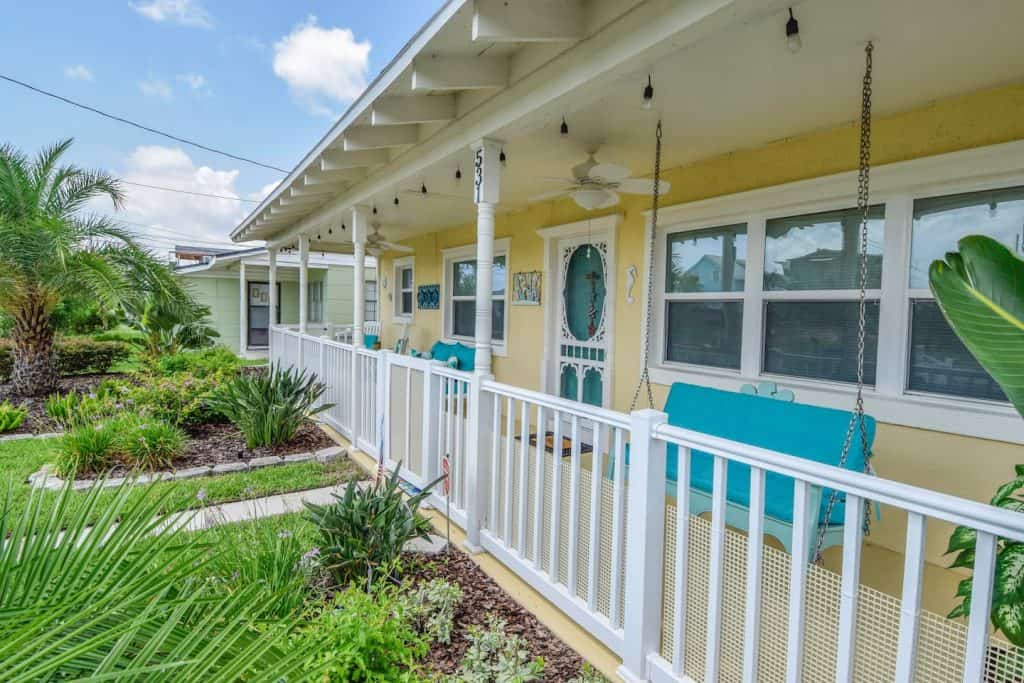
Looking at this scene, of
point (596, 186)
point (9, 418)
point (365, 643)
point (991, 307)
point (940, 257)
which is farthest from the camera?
point (9, 418)

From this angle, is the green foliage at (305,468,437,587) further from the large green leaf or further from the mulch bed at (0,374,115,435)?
the mulch bed at (0,374,115,435)

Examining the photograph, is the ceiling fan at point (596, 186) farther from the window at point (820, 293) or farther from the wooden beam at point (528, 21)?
the wooden beam at point (528, 21)

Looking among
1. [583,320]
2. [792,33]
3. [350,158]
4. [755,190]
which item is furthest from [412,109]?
[583,320]

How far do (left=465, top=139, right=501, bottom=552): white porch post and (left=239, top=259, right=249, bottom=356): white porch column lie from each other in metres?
12.0

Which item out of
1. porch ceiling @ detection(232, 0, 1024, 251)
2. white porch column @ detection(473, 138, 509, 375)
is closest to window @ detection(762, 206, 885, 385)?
porch ceiling @ detection(232, 0, 1024, 251)

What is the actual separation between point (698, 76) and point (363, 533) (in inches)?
111

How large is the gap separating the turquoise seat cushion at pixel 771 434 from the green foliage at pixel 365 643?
58.5 inches

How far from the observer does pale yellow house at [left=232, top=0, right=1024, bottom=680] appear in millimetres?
2121

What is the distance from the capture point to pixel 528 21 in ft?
7.79

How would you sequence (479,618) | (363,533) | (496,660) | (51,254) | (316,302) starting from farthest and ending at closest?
1. (316,302)
2. (51,254)
3. (363,533)
4. (479,618)
5. (496,660)

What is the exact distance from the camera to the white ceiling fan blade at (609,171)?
337 cm

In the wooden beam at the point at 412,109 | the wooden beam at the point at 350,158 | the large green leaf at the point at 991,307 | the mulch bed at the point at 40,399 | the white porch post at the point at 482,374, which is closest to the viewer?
the large green leaf at the point at 991,307

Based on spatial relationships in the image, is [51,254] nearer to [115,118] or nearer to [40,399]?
[40,399]

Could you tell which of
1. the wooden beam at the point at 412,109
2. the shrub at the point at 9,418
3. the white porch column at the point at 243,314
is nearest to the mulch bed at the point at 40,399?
the shrub at the point at 9,418
